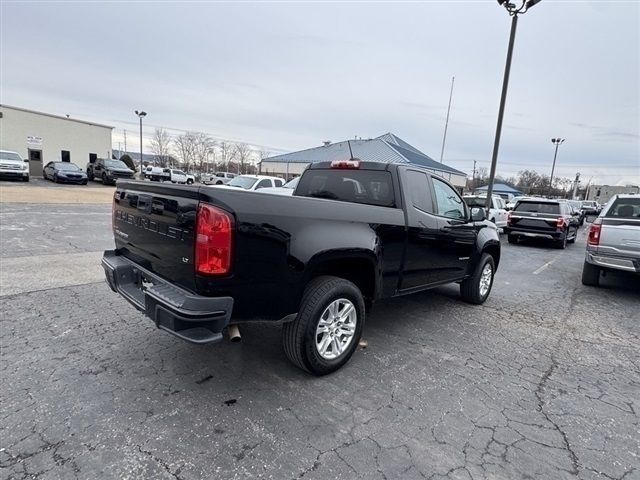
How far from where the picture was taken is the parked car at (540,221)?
1300cm

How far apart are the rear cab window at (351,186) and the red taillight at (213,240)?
201 cm

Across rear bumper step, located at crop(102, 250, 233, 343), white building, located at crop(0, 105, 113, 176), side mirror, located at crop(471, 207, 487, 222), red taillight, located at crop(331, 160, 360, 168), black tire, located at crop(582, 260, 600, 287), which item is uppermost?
white building, located at crop(0, 105, 113, 176)

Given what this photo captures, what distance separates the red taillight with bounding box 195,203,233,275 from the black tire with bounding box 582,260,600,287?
746 cm

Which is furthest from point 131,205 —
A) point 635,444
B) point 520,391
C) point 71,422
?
point 635,444

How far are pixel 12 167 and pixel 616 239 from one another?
97.3 ft

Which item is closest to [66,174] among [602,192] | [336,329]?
[336,329]

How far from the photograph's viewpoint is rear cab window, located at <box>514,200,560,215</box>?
525 inches

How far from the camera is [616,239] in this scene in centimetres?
643

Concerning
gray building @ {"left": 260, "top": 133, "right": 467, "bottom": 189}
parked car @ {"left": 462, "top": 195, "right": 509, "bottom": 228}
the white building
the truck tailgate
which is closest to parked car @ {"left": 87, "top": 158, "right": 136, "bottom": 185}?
the white building

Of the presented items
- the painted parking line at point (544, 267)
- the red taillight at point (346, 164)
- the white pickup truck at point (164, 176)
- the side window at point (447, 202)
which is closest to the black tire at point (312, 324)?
the red taillight at point (346, 164)

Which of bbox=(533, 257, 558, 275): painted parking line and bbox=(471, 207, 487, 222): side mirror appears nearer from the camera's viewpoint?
bbox=(471, 207, 487, 222): side mirror

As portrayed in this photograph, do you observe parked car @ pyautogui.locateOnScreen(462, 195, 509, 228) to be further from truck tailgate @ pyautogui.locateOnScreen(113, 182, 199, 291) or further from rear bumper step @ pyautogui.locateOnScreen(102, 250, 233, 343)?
rear bumper step @ pyautogui.locateOnScreen(102, 250, 233, 343)

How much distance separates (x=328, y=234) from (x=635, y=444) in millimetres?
2689

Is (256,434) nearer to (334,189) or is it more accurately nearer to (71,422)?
(71,422)
